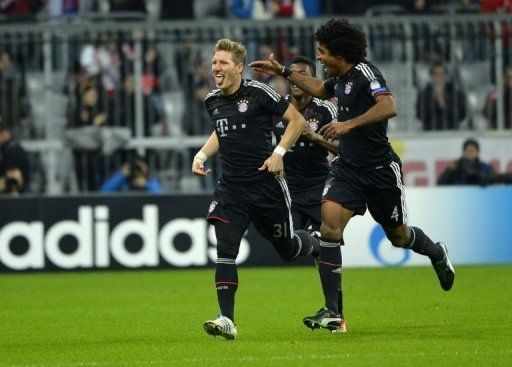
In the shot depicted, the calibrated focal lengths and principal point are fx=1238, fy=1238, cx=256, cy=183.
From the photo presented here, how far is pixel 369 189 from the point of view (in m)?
9.95

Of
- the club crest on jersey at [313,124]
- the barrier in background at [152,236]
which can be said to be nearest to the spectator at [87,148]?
the barrier in background at [152,236]

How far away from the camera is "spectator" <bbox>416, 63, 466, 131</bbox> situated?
1866 centimetres

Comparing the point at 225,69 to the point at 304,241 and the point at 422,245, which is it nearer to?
the point at 304,241

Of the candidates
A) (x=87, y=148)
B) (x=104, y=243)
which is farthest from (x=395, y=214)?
(x=87, y=148)

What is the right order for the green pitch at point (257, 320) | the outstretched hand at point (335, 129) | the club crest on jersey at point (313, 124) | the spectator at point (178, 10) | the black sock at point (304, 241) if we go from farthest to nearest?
the spectator at point (178, 10) < the club crest on jersey at point (313, 124) < the black sock at point (304, 241) < the outstretched hand at point (335, 129) < the green pitch at point (257, 320)

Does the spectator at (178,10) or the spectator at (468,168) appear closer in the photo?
the spectator at (468,168)

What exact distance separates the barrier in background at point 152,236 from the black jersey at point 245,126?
7.49 metres

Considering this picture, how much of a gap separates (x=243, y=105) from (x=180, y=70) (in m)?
9.33

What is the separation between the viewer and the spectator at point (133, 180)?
59.2 feet

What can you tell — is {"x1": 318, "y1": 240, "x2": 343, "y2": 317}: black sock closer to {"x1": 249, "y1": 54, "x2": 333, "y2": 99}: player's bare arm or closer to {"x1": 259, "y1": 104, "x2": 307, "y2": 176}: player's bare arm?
{"x1": 259, "y1": 104, "x2": 307, "y2": 176}: player's bare arm

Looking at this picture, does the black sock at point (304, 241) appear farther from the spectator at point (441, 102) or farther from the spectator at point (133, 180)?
the spectator at point (441, 102)

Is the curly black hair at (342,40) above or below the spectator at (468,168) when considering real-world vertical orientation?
above

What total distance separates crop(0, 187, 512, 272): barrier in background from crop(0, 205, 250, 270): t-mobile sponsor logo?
14 millimetres

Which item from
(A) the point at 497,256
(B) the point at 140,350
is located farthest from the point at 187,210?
(B) the point at 140,350
